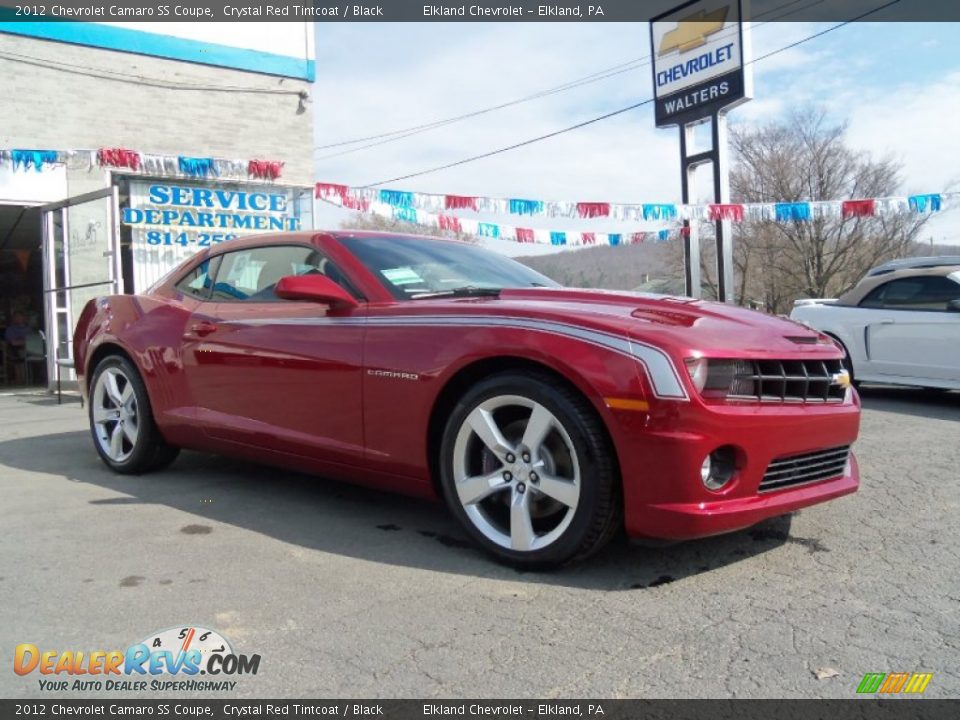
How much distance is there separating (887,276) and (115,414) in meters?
7.43

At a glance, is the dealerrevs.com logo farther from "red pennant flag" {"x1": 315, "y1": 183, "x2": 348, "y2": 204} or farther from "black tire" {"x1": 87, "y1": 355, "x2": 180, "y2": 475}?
"red pennant flag" {"x1": 315, "y1": 183, "x2": 348, "y2": 204}

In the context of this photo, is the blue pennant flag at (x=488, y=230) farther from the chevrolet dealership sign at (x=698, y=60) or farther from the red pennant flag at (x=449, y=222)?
the chevrolet dealership sign at (x=698, y=60)

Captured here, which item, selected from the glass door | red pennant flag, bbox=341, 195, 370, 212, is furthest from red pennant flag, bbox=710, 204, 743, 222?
the glass door

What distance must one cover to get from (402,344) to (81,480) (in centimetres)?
264

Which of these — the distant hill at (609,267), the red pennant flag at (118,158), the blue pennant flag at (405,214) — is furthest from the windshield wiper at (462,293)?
the blue pennant flag at (405,214)

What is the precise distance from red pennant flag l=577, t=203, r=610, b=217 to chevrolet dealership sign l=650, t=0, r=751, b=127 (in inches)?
172

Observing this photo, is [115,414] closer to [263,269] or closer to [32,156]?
[263,269]

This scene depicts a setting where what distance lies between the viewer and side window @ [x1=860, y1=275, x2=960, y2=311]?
7.64 m

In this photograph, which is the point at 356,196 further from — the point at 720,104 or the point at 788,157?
the point at 788,157

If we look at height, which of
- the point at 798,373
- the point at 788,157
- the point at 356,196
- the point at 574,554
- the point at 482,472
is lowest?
the point at 574,554

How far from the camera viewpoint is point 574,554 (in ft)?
9.45

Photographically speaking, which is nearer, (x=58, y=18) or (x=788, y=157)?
(x=58, y=18)
